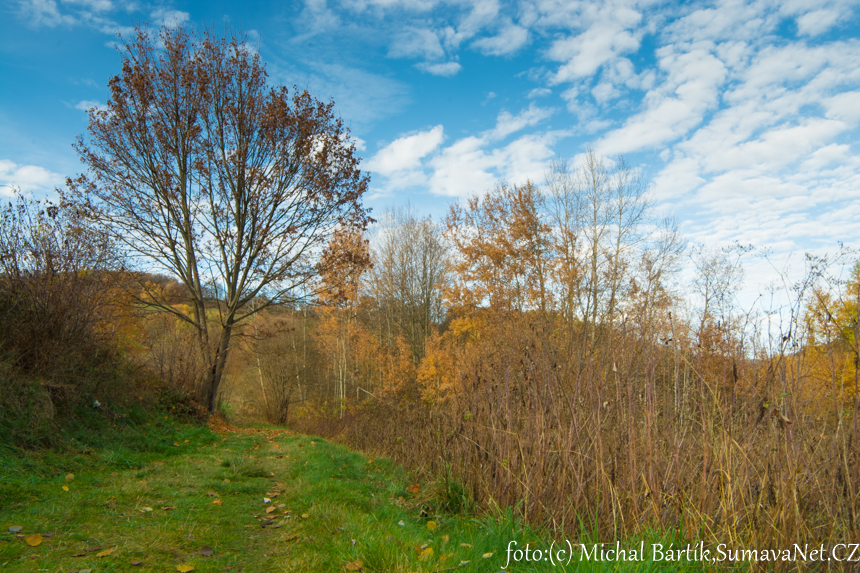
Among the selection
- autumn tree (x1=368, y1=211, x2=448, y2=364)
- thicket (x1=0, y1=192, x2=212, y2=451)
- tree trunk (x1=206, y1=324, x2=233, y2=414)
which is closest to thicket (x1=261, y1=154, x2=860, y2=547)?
thicket (x1=0, y1=192, x2=212, y2=451)

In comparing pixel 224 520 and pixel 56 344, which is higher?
pixel 56 344

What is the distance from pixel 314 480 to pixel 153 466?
8.04 feet

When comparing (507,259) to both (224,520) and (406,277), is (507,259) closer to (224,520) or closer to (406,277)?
(406,277)

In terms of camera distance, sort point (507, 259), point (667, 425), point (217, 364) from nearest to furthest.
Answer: point (667, 425) → point (217, 364) → point (507, 259)

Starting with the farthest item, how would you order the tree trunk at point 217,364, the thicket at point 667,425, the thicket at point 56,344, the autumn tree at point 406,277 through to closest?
the autumn tree at point 406,277, the tree trunk at point 217,364, the thicket at point 56,344, the thicket at point 667,425

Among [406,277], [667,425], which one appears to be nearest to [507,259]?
[406,277]

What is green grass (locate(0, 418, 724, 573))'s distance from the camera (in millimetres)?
2771

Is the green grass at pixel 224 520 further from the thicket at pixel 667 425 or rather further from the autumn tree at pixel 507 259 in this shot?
the autumn tree at pixel 507 259

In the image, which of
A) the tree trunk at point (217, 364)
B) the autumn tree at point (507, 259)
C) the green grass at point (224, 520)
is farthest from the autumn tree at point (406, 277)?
the green grass at point (224, 520)

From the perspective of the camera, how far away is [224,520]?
4016 millimetres

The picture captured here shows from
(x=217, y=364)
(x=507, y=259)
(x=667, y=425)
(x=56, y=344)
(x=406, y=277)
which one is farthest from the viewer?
(x=406, y=277)

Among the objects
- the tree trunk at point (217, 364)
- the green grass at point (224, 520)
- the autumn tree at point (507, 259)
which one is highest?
the autumn tree at point (507, 259)

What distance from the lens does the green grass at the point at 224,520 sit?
109 inches

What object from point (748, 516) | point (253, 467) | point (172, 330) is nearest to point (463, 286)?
point (172, 330)
